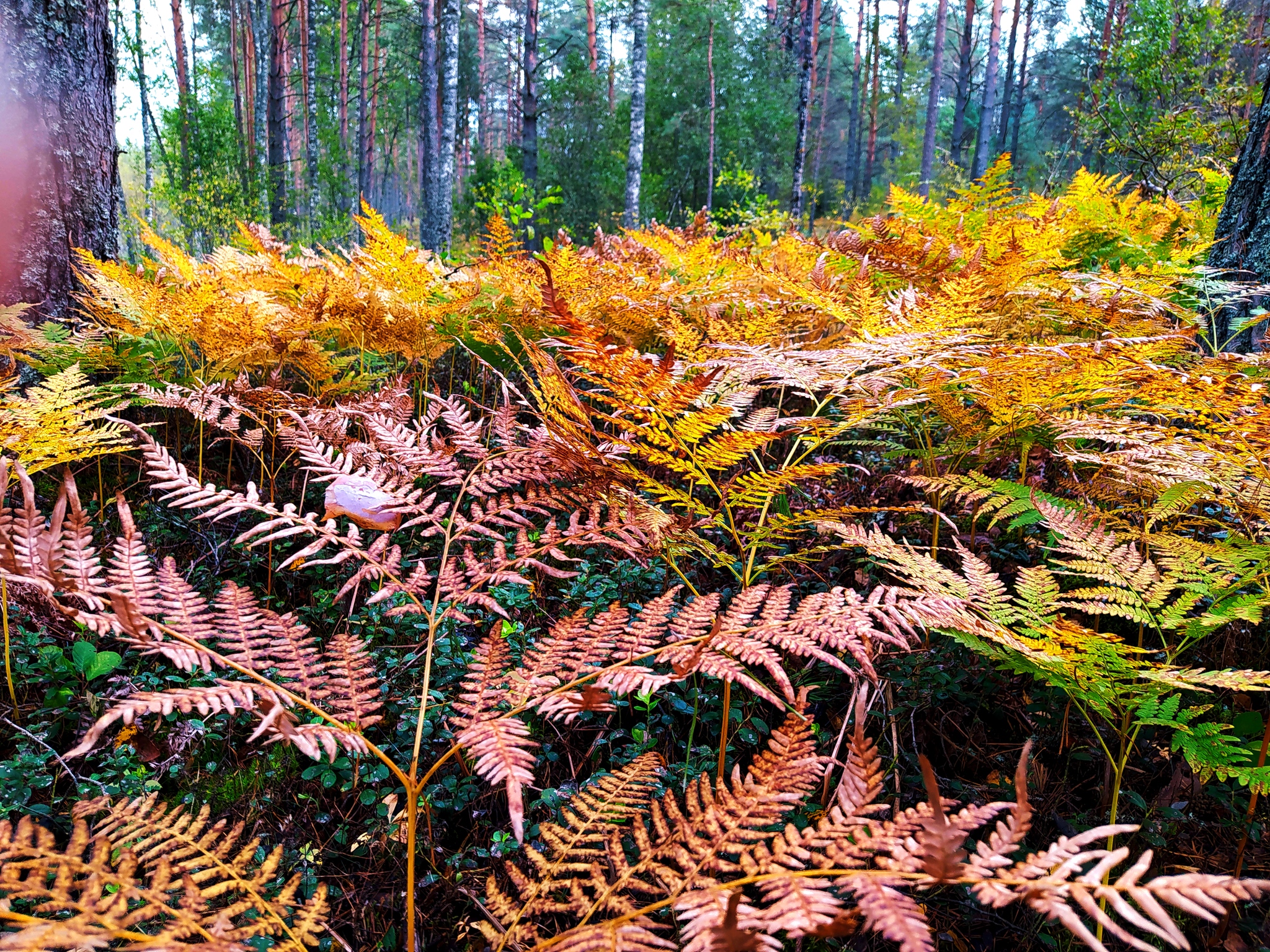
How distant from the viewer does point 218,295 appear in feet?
7.78

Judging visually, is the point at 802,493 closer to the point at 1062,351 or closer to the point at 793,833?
the point at 1062,351

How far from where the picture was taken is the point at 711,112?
21891 millimetres

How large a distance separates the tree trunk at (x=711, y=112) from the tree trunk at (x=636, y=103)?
24.0 ft

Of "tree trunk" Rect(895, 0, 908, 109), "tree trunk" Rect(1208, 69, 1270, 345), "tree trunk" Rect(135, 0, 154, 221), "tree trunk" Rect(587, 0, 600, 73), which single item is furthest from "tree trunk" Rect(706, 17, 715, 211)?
"tree trunk" Rect(1208, 69, 1270, 345)

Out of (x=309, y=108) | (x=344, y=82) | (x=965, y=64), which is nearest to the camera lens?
(x=309, y=108)

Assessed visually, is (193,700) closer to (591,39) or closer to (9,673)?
(9,673)

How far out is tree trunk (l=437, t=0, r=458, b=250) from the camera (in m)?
10.1

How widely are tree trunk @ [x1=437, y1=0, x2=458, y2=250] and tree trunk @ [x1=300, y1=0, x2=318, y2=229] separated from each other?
7.30 metres

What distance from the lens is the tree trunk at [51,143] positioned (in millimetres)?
2539

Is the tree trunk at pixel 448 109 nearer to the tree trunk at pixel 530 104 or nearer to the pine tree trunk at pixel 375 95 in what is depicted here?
the tree trunk at pixel 530 104

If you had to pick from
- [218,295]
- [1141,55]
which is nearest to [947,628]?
[218,295]

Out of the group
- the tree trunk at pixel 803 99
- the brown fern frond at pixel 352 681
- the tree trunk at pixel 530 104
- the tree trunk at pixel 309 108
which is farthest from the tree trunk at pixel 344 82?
the brown fern frond at pixel 352 681

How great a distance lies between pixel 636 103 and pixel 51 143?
1284 cm

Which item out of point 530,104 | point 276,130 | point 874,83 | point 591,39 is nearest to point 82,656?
point 530,104
